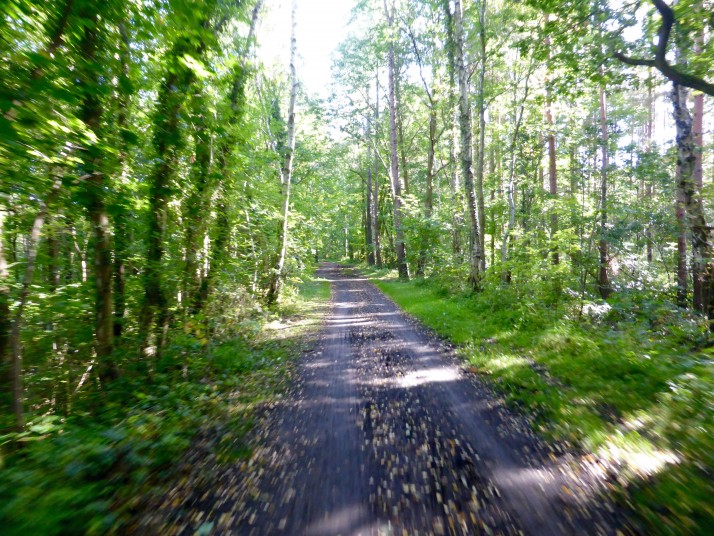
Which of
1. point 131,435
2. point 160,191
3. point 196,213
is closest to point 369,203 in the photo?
point 196,213

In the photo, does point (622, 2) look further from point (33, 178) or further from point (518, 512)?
point (33, 178)

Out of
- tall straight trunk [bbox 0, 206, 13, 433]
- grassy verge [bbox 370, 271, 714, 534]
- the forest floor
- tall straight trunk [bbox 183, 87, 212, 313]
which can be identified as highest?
tall straight trunk [bbox 183, 87, 212, 313]

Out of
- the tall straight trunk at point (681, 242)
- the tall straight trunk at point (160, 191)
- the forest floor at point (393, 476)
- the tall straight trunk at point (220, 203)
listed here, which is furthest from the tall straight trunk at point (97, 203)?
the tall straight trunk at point (681, 242)

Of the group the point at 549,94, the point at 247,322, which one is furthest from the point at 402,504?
the point at 549,94

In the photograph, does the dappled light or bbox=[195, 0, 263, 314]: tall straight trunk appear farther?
bbox=[195, 0, 263, 314]: tall straight trunk

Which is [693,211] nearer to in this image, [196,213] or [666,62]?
[666,62]

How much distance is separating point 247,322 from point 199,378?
122 inches

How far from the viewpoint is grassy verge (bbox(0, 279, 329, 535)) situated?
2.65 metres

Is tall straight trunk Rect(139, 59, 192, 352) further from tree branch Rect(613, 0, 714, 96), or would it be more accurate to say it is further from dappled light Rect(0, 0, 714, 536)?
tree branch Rect(613, 0, 714, 96)

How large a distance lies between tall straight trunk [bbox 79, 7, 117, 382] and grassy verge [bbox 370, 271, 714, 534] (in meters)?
6.04

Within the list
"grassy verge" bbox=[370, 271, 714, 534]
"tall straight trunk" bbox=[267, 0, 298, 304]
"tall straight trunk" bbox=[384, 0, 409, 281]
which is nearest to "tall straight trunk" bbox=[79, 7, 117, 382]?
"grassy verge" bbox=[370, 271, 714, 534]

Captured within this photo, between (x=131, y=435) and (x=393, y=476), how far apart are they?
9.27 ft

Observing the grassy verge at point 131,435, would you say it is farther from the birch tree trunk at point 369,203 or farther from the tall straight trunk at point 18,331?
the birch tree trunk at point 369,203

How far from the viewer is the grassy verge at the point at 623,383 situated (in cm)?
313
